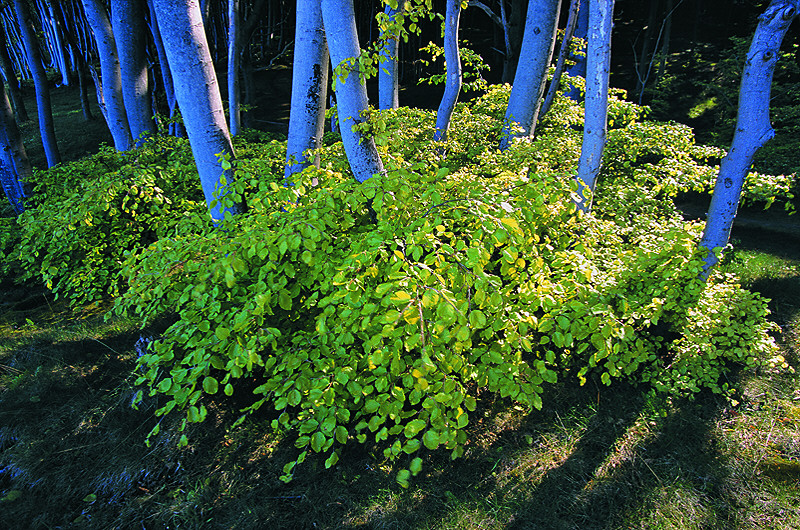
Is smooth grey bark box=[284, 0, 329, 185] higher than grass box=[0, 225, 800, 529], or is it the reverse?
smooth grey bark box=[284, 0, 329, 185]

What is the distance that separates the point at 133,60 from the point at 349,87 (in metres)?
5.21

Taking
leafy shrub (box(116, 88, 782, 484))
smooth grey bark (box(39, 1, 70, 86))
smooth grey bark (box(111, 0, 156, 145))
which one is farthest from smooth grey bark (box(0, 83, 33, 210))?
smooth grey bark (box(39, 1, 70, 86))

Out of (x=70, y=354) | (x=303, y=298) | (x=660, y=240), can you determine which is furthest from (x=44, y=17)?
(x=660, y=240)

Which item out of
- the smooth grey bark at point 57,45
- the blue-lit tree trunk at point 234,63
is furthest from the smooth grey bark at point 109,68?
the smooth grey bark at point 57,45

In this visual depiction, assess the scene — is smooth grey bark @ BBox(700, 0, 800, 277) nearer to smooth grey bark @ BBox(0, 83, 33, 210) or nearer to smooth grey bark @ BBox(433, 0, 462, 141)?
smooth grey bark @ BBox(433, 0, 462, 141)

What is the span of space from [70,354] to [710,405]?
5845 mm

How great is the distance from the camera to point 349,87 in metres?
3.34

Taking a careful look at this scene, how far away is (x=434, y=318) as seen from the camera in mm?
2260

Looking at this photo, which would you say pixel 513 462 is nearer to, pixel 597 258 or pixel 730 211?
pixel 597 258

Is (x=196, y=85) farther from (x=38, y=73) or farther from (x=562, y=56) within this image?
(x=38, y=73)

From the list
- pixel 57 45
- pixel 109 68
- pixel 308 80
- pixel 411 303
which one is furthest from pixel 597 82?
pixel 57 45

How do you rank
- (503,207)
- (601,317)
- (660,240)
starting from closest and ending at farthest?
1. (503,207)
2. (601,317)
3. (660,240)

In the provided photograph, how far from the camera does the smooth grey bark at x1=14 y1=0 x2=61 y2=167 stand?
7.16m

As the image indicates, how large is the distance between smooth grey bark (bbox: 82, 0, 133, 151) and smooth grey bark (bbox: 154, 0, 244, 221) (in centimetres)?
435
